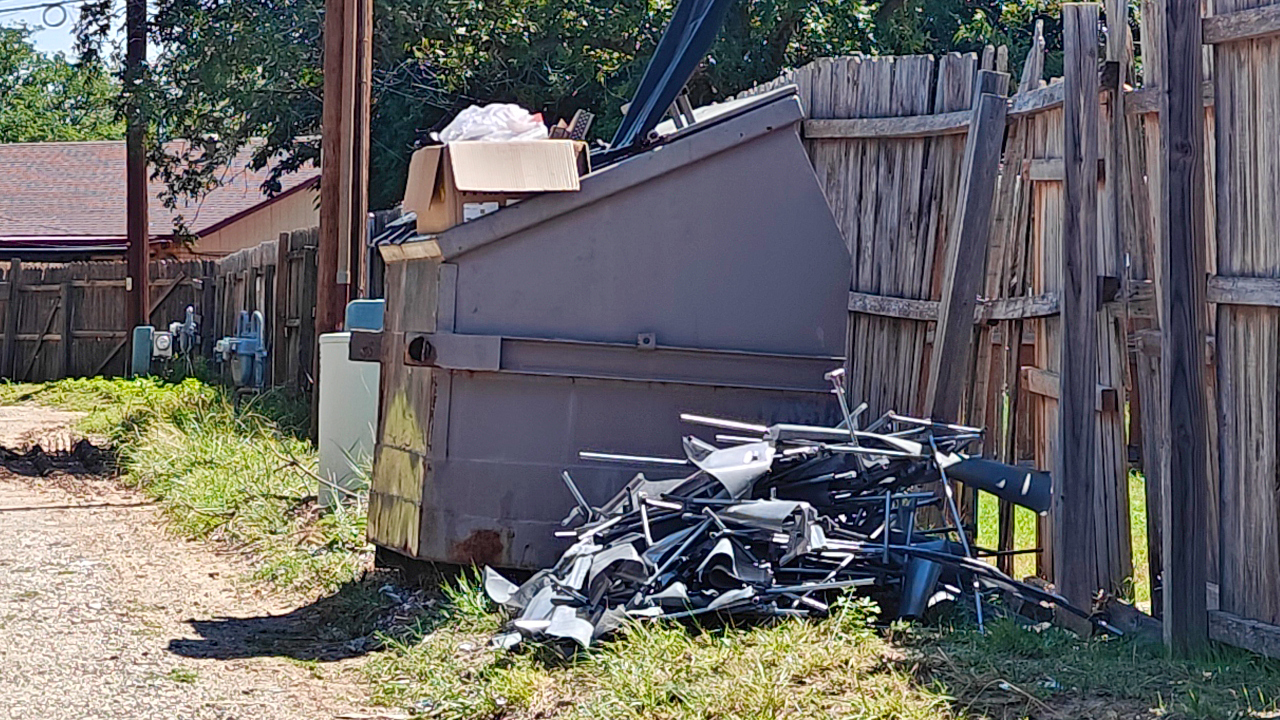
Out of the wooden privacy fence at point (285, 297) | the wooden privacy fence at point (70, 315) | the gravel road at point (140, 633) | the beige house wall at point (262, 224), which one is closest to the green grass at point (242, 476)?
the gravel road at point (140, 633)

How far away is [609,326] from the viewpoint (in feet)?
20.5

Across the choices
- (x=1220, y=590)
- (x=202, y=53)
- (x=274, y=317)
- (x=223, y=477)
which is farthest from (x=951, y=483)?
(x=202, y=53)

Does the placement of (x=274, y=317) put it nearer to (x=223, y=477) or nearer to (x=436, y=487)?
(x=223, y=477)

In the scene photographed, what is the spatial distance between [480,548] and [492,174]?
1.53 meters

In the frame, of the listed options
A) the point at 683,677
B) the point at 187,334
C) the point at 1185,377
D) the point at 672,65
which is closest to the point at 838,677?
the point at 683,677

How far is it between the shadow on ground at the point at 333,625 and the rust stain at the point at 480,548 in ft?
0.91

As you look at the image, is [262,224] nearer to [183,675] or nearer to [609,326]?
[609,326]

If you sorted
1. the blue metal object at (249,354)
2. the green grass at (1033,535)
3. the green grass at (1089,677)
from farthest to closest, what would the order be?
1. the blue metal object at (249,354)
2. the green grass at (1033,535)
3. the green grass at (1089,677)

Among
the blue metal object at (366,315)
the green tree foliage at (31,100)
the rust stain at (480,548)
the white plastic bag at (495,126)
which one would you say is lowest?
the rust stain at (480,548)

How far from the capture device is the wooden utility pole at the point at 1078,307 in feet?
17.1

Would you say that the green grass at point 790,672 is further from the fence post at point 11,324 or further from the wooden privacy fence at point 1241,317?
the fence post at point 11,324

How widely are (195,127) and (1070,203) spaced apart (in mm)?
13481

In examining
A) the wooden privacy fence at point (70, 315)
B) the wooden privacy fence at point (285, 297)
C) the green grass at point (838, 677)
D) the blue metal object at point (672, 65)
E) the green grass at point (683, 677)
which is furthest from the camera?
the wooden privacy fence at point (70, 315)

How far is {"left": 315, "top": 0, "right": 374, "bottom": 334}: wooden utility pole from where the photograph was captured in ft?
35.2
